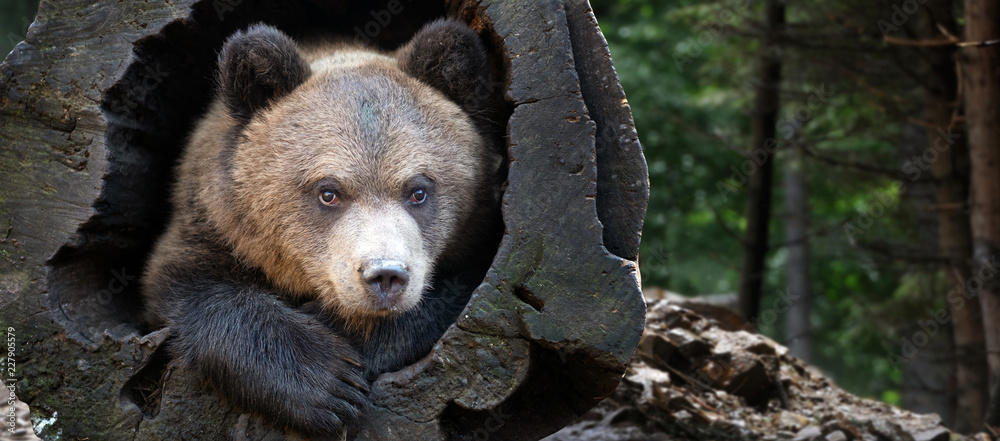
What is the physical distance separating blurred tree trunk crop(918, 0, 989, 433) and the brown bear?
506 cm

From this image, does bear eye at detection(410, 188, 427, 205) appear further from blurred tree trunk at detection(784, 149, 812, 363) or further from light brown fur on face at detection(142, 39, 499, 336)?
blurred tree trunk at detection(784, 149, 812, 363)

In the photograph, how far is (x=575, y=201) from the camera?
10.5 ft

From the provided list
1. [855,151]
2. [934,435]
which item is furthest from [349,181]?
[855,151]

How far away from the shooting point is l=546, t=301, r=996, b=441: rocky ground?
4.77 metres

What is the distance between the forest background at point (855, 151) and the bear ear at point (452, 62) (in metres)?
2.00

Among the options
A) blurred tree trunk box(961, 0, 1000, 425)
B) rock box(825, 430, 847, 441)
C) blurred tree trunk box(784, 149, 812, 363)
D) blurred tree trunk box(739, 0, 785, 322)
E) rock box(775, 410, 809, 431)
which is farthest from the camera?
blurred tree trunk box(784, 149, 812, 363)

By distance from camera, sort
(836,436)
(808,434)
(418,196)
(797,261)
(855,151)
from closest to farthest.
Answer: (418,196) < (836,436) < (808,434) < (855,151) < (797,261)

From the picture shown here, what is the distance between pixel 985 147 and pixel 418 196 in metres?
5.06

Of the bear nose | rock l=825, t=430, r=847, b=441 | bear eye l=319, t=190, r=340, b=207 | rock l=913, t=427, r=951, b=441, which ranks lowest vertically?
rock l=825, t=430, r=847, b=441

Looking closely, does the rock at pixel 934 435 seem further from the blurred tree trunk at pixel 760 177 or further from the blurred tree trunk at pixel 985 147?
the blurred tree trunk at pixel 760 177

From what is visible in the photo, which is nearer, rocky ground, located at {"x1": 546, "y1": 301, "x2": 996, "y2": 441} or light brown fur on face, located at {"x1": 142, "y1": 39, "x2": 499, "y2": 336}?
light brown fur on face, located at {"x1": 142, "y1": 39, "x2": 499, "y2": 336}

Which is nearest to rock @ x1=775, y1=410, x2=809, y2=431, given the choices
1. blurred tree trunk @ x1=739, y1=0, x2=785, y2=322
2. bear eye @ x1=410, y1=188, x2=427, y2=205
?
bear eye @ x1=410, y1=188, x2=427, y2=205

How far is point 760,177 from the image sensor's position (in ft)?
29.7

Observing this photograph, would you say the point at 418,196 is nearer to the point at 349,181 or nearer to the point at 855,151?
the point at 349,181
